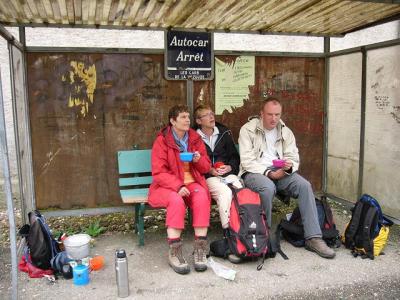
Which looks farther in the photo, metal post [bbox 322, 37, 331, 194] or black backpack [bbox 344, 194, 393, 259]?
metal post [bbox 322, 37, 331, 194]

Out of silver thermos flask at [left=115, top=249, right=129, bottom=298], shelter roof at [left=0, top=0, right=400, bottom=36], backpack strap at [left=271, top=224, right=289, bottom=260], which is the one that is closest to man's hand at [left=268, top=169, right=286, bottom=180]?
backpack strap at [left=271, top=224, right=289, bottom=260]

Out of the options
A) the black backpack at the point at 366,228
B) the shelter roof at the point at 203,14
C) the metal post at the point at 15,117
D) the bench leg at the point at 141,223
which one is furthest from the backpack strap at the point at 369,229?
the metal post at the point at 15,117

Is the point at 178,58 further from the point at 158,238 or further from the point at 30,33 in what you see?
the point at 30,33

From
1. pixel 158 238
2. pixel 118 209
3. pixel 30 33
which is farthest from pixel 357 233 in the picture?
pixel 30 33

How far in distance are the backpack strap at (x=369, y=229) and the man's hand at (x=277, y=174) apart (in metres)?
0.92

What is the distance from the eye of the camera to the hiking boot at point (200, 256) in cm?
374

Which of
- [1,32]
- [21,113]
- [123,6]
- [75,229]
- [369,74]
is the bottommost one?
[75,229]

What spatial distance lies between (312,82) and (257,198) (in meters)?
2.28

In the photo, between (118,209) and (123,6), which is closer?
(123,6)

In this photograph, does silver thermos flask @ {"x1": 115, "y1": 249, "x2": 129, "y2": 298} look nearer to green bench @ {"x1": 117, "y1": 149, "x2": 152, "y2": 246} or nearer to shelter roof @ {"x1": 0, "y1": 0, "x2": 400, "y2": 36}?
green bench @ {"x1": 117, "y1": 149, "x2": 152, "y2": 246}

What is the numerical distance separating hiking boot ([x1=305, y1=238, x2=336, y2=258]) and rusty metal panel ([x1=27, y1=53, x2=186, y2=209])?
2212 millimetres

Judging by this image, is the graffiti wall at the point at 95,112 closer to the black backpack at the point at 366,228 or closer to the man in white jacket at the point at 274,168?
the man in white jacket at the point at 274,168

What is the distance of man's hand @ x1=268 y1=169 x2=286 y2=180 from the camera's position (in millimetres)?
4406

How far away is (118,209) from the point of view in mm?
4895
